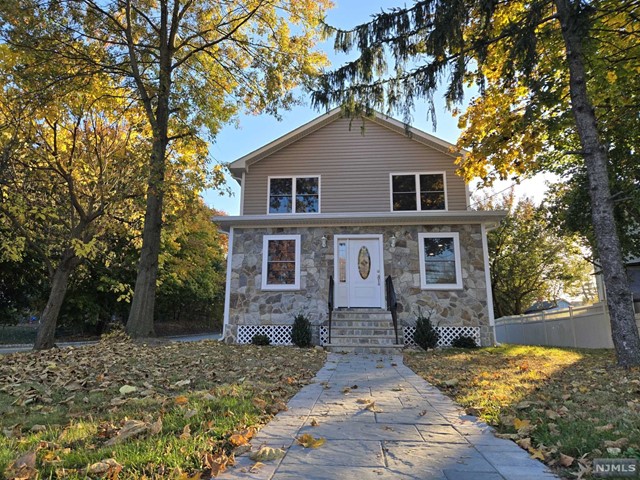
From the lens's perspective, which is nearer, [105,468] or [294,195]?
[105,468]

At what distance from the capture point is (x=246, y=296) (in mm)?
10945

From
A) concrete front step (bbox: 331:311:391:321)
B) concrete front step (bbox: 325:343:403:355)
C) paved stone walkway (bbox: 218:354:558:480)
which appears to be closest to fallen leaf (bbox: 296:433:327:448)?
paved stone walkway (bbox: 218:354:558:480)

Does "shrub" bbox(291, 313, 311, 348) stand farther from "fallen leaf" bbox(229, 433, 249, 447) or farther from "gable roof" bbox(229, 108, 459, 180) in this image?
"fallen leaf" bbox(229, 433, 249, 447)

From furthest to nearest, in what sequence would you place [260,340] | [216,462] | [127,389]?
[260,340]
[127,389]
[216,462]

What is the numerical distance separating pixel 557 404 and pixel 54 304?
32.9ft

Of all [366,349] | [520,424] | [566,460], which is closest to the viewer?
[566,460]

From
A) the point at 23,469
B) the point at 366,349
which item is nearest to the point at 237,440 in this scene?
the point at 23,469

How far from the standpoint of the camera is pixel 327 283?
35.2 ft

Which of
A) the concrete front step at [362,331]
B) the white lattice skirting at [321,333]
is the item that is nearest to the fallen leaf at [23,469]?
the concrete front step at [362,331]

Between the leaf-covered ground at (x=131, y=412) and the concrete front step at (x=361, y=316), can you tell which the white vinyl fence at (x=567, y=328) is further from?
the leaf-covered ground at (x=131, y=412)

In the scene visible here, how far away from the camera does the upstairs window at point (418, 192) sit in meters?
11.5

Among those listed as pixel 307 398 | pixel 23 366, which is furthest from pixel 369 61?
pixel 23 366

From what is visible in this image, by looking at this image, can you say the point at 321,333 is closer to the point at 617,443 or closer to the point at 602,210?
the point at 602,210

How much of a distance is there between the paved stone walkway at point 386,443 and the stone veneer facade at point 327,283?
6.25 metres
